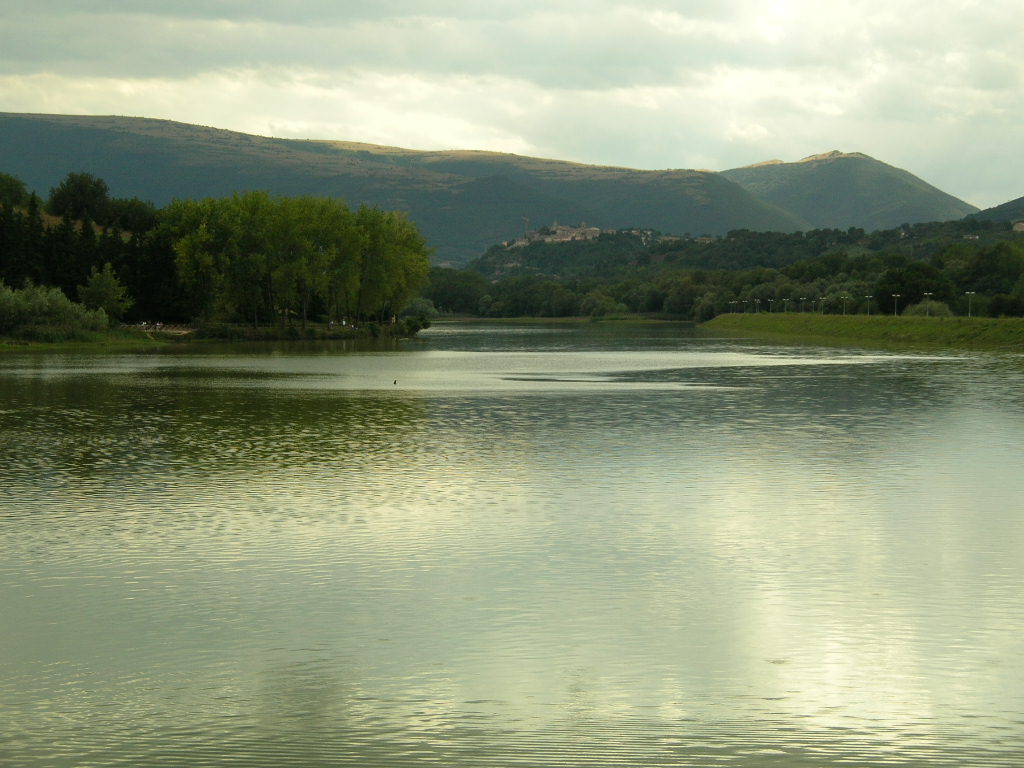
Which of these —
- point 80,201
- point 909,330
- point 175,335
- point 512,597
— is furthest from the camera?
point 80,201

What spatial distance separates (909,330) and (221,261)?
70.6 metres

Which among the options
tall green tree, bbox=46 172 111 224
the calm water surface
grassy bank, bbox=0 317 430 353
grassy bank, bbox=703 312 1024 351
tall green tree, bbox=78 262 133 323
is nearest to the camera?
the calm water surface

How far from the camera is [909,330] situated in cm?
12669

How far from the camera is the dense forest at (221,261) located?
4542 inches

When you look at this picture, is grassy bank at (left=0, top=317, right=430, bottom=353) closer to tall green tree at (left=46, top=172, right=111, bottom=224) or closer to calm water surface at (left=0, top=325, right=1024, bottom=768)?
tall green tree at (left=46, top=172, right=111, bottom=224)

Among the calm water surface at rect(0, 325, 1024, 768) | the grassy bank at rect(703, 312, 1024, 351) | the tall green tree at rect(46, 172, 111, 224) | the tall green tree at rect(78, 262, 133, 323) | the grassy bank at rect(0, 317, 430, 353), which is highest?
the tall green tree at rect(46, 172, 111, 224)

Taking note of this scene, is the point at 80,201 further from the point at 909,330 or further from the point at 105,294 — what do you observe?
the point at 909,330

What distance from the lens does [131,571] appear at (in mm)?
15570

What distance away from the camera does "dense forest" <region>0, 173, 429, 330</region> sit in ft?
379

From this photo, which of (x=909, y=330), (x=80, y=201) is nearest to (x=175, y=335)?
(x=80, y=201)

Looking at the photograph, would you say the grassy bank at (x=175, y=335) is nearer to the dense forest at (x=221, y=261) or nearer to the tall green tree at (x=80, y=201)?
the dense forest at (x=221, y=261)

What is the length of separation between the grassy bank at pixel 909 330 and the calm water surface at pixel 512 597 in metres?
80.0

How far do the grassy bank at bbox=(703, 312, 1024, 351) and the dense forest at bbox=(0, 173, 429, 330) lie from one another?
1931 inches

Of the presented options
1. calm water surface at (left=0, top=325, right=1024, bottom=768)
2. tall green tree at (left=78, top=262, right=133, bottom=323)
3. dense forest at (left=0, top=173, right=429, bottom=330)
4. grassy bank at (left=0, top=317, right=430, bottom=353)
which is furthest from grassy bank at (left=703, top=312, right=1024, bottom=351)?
calm water surface at (left=0, top=325, right=1024, bottom=768)
